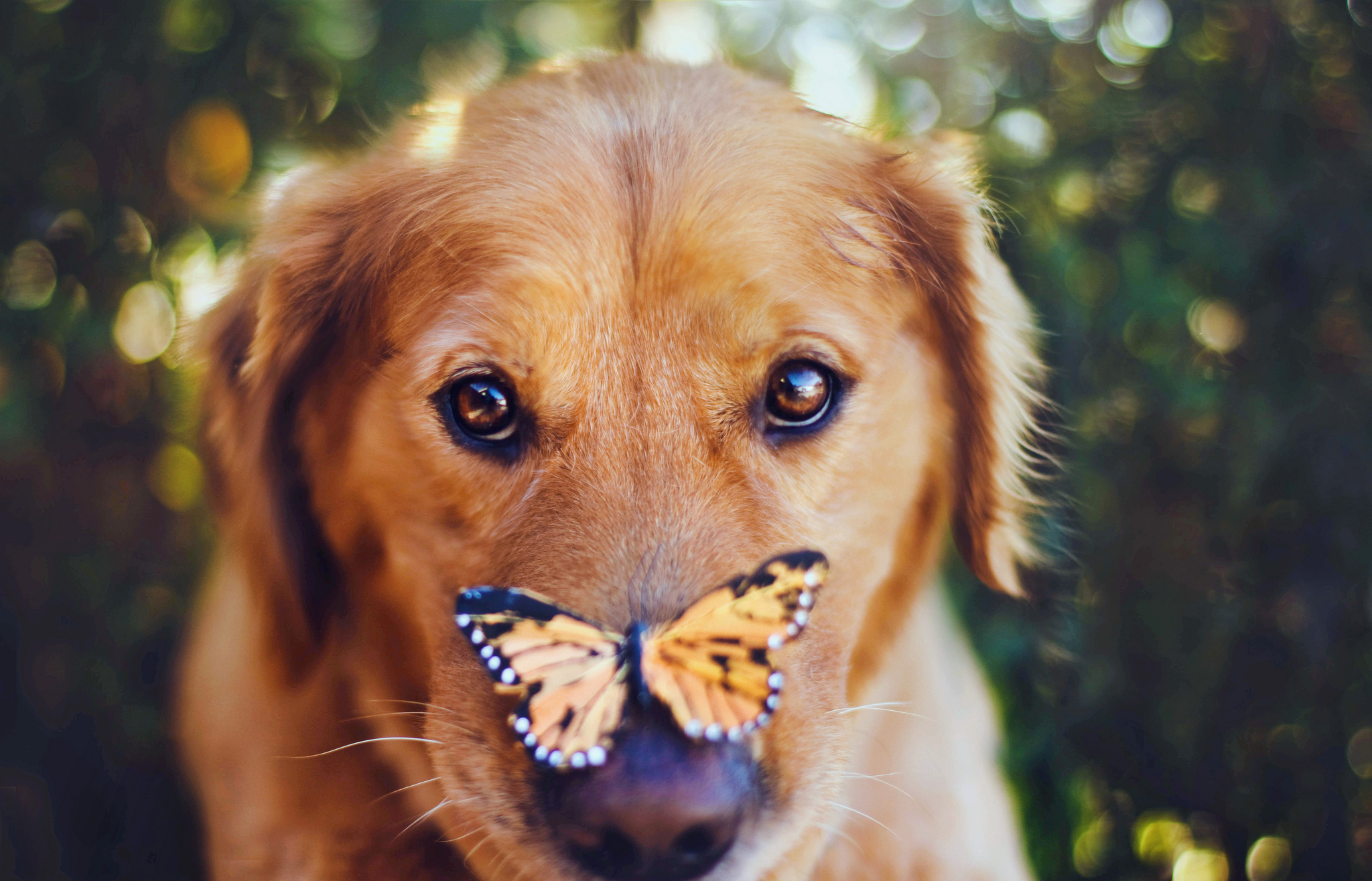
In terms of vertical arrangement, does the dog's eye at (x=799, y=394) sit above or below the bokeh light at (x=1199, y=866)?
above

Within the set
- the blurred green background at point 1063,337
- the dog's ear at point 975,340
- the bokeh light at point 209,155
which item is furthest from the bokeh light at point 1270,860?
the bokeh light at point 209,155

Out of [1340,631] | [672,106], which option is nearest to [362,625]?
[672,106]

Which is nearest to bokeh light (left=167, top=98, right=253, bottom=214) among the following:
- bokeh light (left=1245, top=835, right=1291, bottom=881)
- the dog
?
the dog

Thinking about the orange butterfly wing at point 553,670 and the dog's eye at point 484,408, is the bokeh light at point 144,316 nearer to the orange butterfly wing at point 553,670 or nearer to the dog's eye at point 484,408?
the dog's eye at point 484,408

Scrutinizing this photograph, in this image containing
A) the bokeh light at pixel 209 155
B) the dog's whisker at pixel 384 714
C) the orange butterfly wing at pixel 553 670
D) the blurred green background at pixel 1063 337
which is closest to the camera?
the orange butterfly wing at pixel 553 670

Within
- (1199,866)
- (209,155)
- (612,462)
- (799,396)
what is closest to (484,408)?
(612,462)

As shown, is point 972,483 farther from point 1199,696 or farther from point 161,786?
point 161,786

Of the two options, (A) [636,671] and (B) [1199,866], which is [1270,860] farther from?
(A) [636,671]
